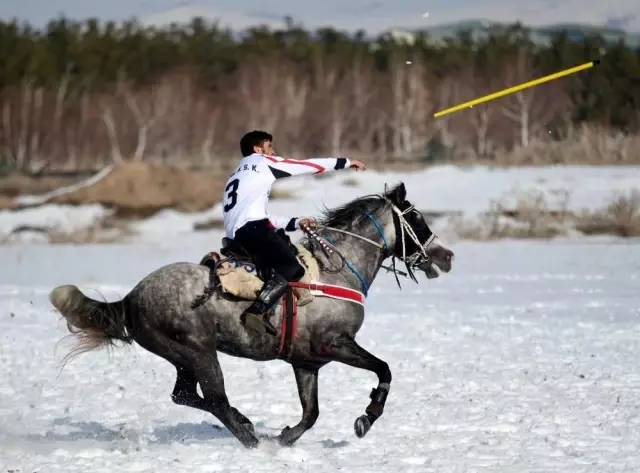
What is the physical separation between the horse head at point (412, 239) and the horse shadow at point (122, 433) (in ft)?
5.91

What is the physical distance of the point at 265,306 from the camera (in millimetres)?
8750

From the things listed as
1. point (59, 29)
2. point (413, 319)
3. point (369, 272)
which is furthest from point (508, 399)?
point (59, 29)

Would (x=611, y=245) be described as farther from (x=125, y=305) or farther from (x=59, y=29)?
(x=59, y=29)

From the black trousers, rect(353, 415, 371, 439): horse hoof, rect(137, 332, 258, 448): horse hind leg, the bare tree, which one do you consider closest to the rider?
the black trousers

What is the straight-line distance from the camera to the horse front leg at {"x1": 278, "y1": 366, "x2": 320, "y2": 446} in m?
8.93

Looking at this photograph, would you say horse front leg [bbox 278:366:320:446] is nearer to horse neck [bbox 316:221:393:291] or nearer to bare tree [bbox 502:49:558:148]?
horse neck [bbox 316:221:393:291]

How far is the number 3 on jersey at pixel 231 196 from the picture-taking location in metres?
8.93

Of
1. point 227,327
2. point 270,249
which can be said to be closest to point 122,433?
point 227,327

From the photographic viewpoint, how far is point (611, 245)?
28062 millimetres

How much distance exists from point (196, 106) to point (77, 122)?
5996 mm

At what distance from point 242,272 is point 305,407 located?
110cm

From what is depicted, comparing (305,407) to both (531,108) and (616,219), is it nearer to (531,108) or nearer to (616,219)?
(616,219)

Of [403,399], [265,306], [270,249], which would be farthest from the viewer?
[403,399]

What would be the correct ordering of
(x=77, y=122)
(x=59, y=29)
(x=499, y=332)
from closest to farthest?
(x=499, y=332) → (x=77, y=122) → (x=59, y=29)
